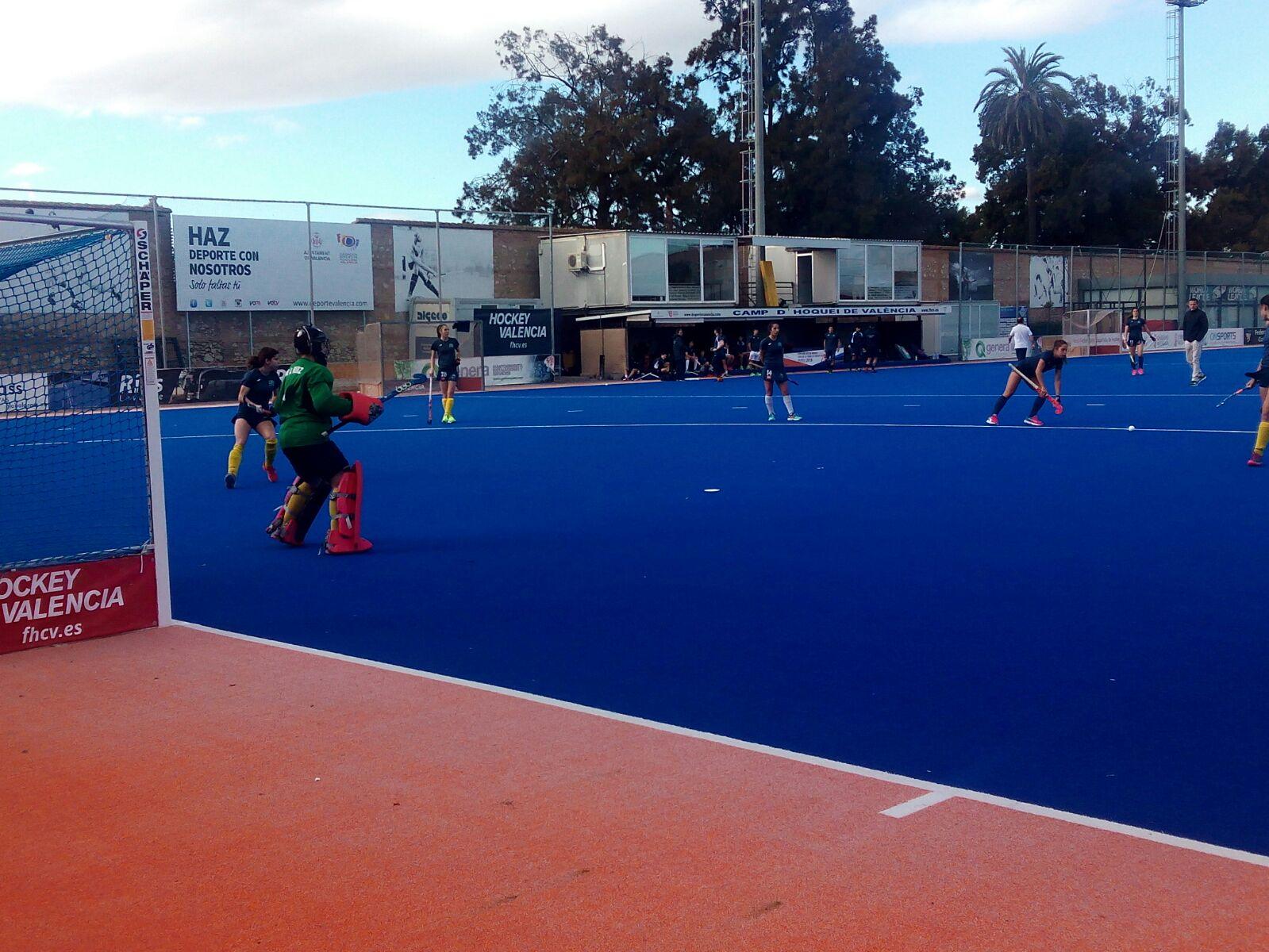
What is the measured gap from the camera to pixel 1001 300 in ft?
207

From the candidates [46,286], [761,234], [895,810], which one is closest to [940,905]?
[895,810]

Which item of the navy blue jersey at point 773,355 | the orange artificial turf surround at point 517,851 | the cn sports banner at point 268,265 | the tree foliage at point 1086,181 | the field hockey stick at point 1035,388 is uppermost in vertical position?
the tree foliage at point 1086,181

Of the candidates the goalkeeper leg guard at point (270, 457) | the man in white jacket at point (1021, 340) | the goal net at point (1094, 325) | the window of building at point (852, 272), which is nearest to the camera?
the goalkeeper leg guard at point (270, 457)

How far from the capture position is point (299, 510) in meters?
11.3

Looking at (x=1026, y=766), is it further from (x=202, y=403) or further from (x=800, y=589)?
(x=202, y=403)

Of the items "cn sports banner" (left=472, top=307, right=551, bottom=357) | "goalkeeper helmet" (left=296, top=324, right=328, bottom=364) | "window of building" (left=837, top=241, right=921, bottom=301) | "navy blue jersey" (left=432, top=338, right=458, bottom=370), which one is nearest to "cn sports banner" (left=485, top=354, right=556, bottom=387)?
"cn sports banner" (left=472, top=307, right=551, bottom=357)

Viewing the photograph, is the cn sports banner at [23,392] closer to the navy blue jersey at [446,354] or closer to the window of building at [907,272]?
the navy blue jersey at [446,354]

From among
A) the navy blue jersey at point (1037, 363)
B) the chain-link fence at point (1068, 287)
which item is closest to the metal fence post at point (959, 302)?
the chain-link fence at point (1068, 287)

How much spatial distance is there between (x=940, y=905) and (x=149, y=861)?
265 centimetres

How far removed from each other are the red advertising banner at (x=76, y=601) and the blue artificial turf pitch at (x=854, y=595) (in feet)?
1.56

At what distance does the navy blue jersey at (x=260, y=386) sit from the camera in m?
15.9

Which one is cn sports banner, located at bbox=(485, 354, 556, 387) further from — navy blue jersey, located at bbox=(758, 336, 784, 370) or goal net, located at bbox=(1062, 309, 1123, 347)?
goal net, located at bbox=(1062, 309, 1123, 347)

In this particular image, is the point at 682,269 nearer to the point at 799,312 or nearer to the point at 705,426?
the point at 799,312

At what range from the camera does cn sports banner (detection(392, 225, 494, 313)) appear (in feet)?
147
